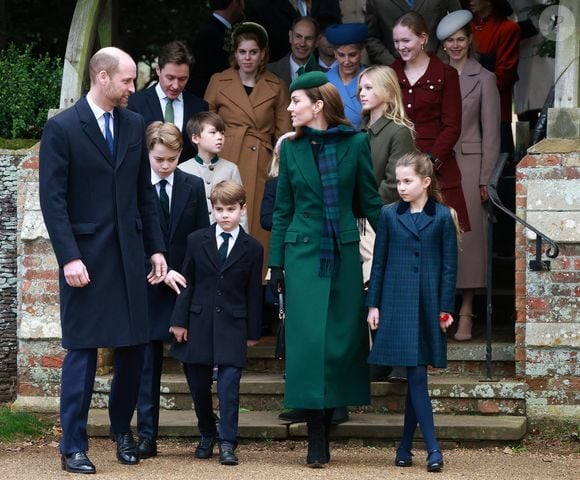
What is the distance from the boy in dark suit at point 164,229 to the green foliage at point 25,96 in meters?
1.91

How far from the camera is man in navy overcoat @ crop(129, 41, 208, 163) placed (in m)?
8.66

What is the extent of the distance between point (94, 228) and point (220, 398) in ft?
3.63

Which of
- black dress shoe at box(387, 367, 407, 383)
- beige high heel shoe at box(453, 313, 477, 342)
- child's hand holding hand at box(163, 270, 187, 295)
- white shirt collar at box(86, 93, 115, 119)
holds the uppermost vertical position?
white shirt collar at box(86, 93, 115, 119)

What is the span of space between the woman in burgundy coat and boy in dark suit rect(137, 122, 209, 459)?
1.74m

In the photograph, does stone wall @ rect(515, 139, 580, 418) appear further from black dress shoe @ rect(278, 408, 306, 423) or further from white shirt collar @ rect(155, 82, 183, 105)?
white shirt collar @ rect(155, 82, 183, 105)

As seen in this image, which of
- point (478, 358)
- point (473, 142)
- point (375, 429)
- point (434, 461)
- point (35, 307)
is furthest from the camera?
point (473, 142)

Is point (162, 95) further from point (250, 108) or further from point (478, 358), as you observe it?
point (478, 358)

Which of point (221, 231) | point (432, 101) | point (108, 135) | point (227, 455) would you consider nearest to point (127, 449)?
point (227, 455)

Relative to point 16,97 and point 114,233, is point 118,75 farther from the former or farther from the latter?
point 16,97

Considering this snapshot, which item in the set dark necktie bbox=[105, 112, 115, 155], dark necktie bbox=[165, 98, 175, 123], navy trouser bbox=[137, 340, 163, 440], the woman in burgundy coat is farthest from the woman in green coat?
dark necktie bbox=[165, 98, 175, 123]

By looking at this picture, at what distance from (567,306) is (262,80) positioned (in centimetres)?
241

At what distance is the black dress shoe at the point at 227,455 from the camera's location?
7.14 meters

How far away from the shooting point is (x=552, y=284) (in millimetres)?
8141

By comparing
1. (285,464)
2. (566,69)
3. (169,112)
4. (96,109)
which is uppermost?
(566,69)
